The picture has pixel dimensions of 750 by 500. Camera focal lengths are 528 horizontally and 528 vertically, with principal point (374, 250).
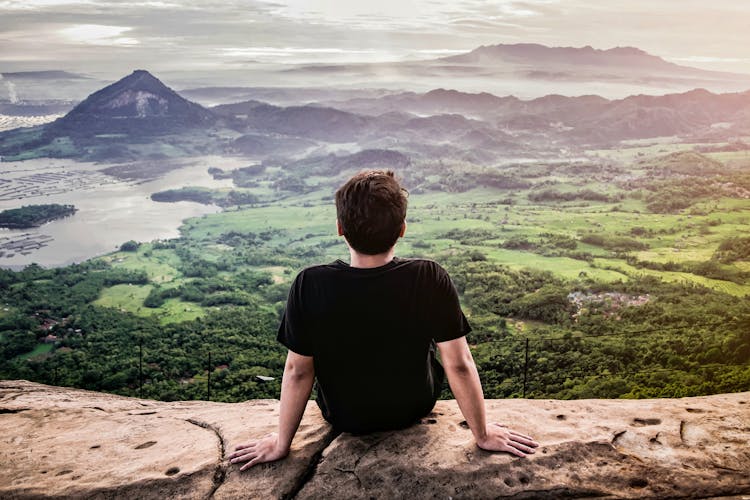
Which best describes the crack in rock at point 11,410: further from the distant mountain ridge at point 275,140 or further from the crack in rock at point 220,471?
the distant mountain ridge at point 275,140

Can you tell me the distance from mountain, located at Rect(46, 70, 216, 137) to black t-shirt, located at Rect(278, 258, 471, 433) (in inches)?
7024

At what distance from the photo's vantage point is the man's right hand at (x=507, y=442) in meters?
2.62

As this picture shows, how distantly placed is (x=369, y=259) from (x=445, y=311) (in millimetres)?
433

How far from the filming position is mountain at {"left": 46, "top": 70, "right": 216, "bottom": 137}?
16475 centimetres

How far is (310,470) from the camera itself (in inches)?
103

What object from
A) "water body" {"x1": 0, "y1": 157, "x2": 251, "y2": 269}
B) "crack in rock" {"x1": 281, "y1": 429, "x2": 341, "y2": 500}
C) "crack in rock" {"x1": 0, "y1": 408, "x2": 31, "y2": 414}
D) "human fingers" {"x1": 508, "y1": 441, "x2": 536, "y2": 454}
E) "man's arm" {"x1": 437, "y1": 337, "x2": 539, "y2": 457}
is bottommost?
"water body" {"x1": 0, "y1": 157, "x2": 251, "y2": 269}

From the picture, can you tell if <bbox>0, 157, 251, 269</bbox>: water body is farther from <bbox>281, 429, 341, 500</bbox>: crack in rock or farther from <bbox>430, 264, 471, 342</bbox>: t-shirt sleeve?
<bbox>430, 264, 471, 342</bbox>: t-shirt sleeve

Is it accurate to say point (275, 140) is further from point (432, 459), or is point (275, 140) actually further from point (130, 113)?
point (432, 459)

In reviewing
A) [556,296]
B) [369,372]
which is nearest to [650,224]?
[556,296]

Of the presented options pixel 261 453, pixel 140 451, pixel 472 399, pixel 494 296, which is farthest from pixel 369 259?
pixel 494 296

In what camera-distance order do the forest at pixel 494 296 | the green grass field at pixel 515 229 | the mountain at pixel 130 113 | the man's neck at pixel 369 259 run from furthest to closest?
the mountain at pixel 130 113
the green grass field at pixel 515 229
the forest at pixel 494 296
the man's neck at pixel 369 259

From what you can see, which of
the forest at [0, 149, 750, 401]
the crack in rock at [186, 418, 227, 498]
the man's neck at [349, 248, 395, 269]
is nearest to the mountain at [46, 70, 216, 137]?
the forest at [0, 149, 750, 401]

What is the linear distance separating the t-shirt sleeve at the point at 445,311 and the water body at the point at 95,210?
71.8m

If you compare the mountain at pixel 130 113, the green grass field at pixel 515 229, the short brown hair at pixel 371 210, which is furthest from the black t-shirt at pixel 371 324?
the mountain at pixel 130 113
